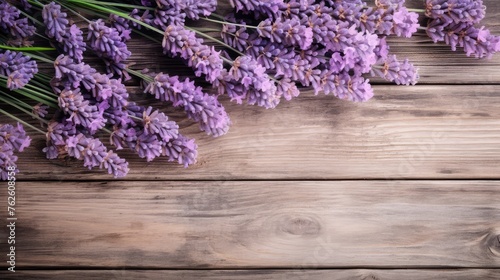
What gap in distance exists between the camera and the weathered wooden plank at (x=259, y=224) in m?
1.29

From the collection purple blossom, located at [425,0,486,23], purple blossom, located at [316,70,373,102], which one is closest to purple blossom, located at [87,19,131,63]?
purple blossom, located at [316,70,373,102]

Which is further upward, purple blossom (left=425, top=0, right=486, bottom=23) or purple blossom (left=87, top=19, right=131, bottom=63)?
purple blossom (left=425, top=0, right=486, bottom=23)

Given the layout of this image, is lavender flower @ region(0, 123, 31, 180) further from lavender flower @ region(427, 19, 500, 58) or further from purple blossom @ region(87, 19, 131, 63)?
lavender flower @ region(427, 19, 500, 58)

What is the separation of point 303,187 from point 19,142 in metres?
0.60

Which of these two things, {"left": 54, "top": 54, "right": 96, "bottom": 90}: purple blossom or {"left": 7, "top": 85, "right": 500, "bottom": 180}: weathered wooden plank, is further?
{"left": 7, "top": 85, "right": 500, "bottom": 180}: weathered wooden plank

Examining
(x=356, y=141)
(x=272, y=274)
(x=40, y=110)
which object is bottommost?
(x=272, y=274)

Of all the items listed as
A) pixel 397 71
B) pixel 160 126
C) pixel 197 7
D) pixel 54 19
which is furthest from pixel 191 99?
pixel 397 71

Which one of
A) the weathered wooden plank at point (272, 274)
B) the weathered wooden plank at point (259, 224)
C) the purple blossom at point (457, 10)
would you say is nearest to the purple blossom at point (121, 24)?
the weathered wooden plank at point (259, 224)

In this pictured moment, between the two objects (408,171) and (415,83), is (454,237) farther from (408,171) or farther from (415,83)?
(415,83)

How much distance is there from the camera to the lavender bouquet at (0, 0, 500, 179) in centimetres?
114

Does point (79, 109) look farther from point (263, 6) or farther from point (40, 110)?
point (263, 6)

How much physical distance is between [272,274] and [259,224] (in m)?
0.11

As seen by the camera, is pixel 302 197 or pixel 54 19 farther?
pixel 302 197

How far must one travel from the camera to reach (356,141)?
1286 mm
